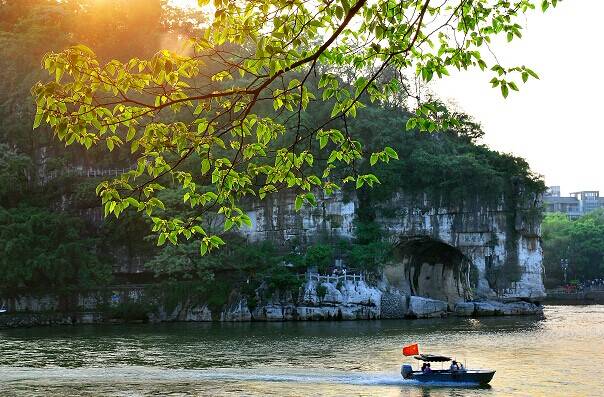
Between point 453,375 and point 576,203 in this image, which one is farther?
point 576,203

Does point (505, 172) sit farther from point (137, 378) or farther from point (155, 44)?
point (137, 378)

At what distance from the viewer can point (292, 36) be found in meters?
6.61

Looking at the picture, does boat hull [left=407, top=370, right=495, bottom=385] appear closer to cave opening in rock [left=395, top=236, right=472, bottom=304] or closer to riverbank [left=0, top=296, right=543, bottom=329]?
riverbank [left=0, top=296, right=543, bottom=329]

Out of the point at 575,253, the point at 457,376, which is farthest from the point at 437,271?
the point at 575,253

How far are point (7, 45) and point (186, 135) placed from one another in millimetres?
49852

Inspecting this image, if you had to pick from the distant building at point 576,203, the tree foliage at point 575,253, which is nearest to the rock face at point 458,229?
the tree foliage at point 575,253

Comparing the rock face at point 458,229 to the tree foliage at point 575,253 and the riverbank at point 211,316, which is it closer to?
the riverbank at point 211,316

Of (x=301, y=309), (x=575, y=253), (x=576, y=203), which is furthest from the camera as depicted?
(x=576, y=203)

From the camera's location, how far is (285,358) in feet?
91.7

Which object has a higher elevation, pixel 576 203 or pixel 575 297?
pixel 576 203

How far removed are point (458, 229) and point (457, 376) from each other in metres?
29.2

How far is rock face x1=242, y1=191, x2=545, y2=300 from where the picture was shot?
50.8 meters

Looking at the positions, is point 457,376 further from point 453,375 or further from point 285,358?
point 285,358

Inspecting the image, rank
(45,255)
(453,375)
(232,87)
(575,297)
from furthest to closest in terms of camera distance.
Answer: (575,297)
(45,255)
(453,375)
(232,87)
